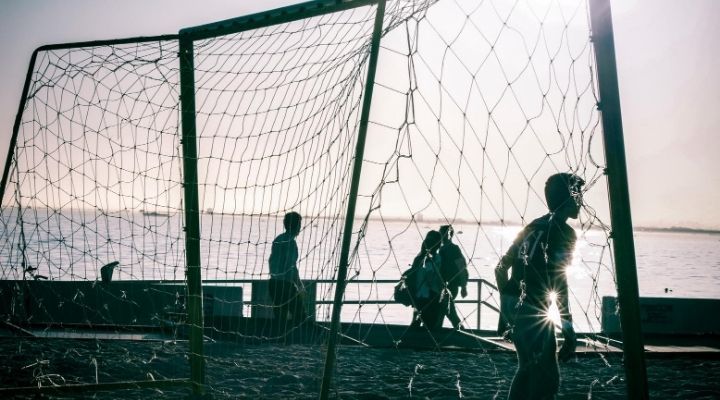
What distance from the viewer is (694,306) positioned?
33.0ft

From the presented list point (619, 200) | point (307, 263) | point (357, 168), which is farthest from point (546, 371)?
point (307, 263)

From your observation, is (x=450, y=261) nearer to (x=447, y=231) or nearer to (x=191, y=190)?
(x=447, y=231)

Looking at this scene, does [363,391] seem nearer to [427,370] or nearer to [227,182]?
[427,370]

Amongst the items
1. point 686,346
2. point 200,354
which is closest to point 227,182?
point 200,354

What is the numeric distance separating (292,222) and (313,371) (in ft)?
6.89

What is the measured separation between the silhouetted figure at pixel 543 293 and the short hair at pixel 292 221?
4.25m

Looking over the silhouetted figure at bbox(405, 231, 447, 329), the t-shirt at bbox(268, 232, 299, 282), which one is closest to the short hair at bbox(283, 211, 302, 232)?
the t-shirt at bbox(268, 232, 299, 282)

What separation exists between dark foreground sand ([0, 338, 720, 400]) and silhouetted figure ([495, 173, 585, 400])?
2.00 meters

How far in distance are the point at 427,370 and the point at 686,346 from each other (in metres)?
5.11

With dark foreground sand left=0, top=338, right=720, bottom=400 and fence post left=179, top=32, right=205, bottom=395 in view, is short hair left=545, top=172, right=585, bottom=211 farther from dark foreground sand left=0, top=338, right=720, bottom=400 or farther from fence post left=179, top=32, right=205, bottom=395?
fence post left=179, top=32, right=205, bottom=395

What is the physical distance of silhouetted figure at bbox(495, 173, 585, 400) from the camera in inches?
142

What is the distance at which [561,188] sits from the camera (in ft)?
12.0

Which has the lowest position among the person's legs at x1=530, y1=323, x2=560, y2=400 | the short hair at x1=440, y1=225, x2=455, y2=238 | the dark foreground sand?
the dark foreground sand

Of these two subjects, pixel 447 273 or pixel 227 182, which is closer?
pixel 227 182
